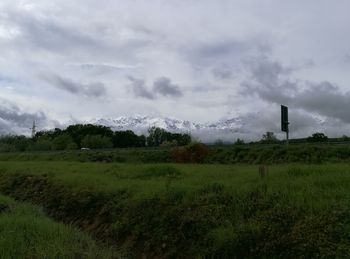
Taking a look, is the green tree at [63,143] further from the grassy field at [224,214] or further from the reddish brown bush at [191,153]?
the grassy field at [224,214]

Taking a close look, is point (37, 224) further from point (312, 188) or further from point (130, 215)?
point (312, 188)

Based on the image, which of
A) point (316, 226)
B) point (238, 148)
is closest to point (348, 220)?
point (316, 226)

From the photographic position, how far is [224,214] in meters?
11.2

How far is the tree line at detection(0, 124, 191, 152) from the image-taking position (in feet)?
351

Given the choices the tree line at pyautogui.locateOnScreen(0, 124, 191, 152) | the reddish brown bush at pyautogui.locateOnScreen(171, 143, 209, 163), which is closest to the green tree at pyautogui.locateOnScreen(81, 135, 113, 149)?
the tree line at pyautogui.locateOnScreen(0, 124, 191, 152)

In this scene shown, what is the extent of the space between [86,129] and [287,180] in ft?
378

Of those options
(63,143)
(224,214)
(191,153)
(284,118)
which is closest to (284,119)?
(284,118)

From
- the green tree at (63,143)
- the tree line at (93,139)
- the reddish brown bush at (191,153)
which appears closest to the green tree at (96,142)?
the tree line at (93,139)

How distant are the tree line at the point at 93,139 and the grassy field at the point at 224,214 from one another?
3471 inches

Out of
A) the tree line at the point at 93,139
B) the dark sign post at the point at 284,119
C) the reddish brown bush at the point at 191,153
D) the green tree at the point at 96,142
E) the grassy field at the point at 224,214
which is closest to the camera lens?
the grassy field at the point at 224,214

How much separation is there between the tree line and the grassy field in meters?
88.2

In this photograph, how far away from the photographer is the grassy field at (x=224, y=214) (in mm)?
9102

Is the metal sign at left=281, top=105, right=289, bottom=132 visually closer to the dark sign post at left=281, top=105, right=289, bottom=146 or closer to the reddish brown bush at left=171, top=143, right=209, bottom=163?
the dark sign post at left=281, top=105, right=289, bottom=146

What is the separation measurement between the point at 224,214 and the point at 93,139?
321ft
